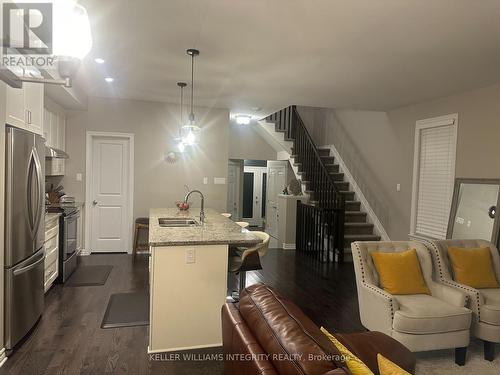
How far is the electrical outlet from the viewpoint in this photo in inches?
110

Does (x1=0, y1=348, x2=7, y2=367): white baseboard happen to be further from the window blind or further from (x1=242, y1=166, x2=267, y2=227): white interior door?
(x1=242, y1=166, x2=267, y2=227): white interior door

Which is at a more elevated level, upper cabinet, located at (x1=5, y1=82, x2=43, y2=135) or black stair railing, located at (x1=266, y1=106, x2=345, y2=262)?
upper cabinet, located at (x1=5, y1=82, x2=43, y2=135)

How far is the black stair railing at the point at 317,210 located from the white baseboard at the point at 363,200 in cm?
90

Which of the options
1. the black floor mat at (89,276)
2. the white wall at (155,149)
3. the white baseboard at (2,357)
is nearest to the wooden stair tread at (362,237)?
A: the white wall at (155,149)

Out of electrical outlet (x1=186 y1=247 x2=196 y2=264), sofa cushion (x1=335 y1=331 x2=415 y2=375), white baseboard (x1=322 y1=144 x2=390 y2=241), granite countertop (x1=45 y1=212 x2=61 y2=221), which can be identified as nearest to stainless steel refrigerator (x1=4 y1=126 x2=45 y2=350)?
granite countertop (x1=45 y1=212 x2=61 y2=221)

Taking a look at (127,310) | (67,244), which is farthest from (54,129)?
(127,310)

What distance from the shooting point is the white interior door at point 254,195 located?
990cm

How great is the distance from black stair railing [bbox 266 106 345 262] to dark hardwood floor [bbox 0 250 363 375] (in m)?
0.47

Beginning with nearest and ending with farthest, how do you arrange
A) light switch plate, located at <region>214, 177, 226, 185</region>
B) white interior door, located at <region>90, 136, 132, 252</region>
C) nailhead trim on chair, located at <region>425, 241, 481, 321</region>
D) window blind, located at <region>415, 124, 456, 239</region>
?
nailhead trim on chair, located at <region>425, 241, 481, 321</region>
window blind, located at <region>415, 124, 456, 239</region>
white interior door, located at <region>90, 136, 132, 252</region>
light switch plate, located at <region>214, 177, 226, 185</region>

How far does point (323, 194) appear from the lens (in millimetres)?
6301

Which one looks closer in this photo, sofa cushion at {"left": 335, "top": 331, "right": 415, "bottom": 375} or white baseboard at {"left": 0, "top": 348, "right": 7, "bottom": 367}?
sofa cushion at {"left": 335, "top": 331, "right": 415, "bottom": 375}

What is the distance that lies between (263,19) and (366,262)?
7.08 feet

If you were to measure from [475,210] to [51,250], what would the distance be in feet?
17.0

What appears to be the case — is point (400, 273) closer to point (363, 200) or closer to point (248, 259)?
point (248, 259)
